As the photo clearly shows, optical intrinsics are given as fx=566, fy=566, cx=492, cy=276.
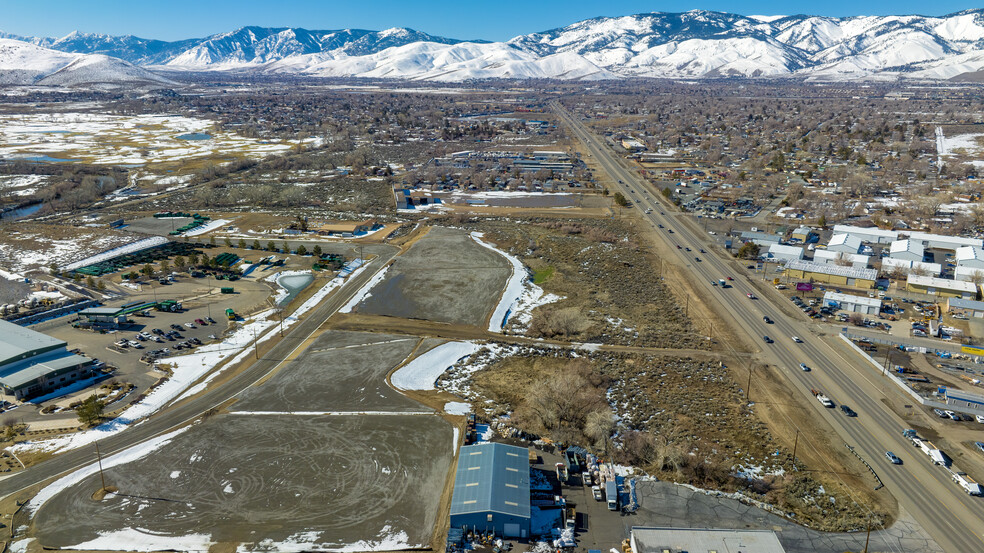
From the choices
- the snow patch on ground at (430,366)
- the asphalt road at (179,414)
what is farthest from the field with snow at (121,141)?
the snow patch on ground at (430,366)

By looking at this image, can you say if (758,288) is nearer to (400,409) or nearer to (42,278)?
(400,409)

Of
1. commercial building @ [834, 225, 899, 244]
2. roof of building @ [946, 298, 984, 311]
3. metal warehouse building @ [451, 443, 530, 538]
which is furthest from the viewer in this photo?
commercial building @ [834, 225, 899, 244]

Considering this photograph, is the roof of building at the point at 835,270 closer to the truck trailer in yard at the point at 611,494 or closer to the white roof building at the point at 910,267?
the white roof building at the point at 910,267

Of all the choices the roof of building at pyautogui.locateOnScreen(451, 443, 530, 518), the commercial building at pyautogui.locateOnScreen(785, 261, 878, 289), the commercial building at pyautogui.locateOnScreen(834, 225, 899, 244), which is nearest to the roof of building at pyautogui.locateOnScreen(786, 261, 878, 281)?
the commercial building at pyautogui.locateOnScreen(785, 261, 878, 289)

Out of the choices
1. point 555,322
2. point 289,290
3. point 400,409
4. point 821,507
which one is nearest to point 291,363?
point 400,409

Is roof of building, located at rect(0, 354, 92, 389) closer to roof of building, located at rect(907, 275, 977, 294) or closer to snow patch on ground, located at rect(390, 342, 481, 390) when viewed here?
snow patch on ground, located at rect(390, 342, 481, 390)

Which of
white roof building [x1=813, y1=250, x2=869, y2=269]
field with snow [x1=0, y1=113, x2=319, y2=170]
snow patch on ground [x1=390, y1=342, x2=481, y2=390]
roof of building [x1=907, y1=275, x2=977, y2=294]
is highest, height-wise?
field with snow [x1=0, y1=113, x2=319, y2=170]
